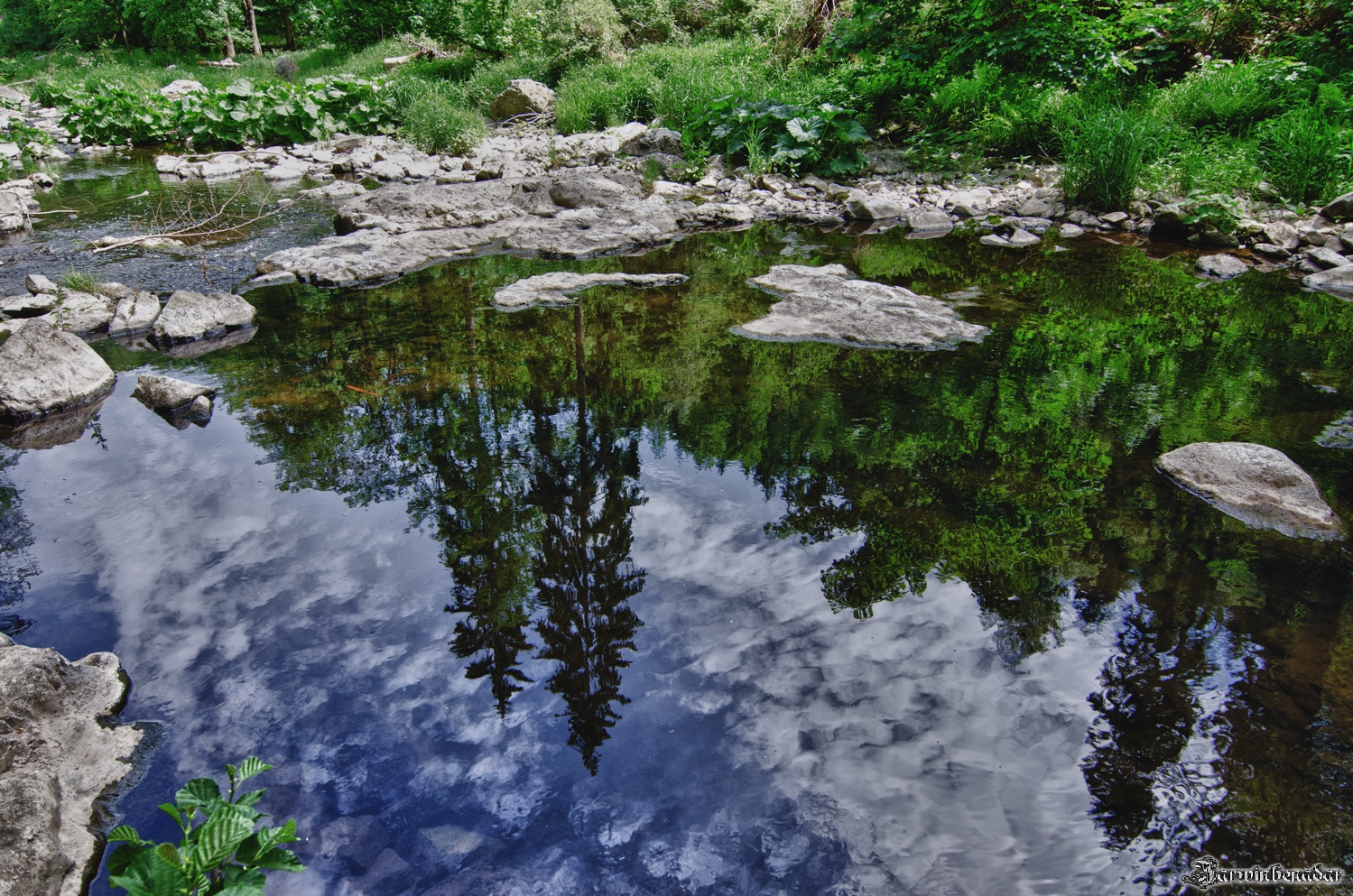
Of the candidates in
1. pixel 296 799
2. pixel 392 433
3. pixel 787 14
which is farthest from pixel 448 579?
pixel 787 14

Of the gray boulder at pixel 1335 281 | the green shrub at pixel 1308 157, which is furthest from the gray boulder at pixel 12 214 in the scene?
the green shrub at pixel 1308 157

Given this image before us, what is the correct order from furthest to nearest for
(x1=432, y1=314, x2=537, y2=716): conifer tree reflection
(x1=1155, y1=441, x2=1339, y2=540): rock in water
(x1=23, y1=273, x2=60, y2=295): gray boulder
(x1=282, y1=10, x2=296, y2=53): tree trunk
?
(x1=282, y1=10, x2=296, y2=53): tree trunk, (x1=23, y1=273, x2=60, y2=295): gray boulder, (x1=1155, y1=441, x2=1339, y2=540): rock in water, (x1=432, y1=314, x2=537, y2=716): conifer tree reflection

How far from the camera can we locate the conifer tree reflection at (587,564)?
2.31 meters

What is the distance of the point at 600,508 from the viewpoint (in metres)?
3.25

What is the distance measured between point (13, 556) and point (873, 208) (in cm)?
801

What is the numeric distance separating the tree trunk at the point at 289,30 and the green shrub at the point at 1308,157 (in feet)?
102

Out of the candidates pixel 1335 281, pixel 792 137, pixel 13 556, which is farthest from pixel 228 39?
pixel 1335 281

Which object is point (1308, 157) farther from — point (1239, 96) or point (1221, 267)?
point (1221, 267)

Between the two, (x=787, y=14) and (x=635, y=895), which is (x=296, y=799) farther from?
(x=787, y=14)

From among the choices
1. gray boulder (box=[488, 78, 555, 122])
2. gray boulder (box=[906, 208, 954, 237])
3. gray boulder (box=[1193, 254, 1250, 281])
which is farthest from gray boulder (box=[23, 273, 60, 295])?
gray boulder (box=[488, 78, 555, 122])

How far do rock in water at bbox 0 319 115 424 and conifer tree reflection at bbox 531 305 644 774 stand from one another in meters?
2.59

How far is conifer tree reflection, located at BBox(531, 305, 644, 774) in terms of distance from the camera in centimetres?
231

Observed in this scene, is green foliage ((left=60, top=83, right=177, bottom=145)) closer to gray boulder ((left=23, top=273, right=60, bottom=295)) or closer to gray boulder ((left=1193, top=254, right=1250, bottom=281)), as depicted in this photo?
gray boulder ((left=23, top=273, right=60, bottom=295))

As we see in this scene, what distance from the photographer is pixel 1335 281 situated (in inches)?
250
